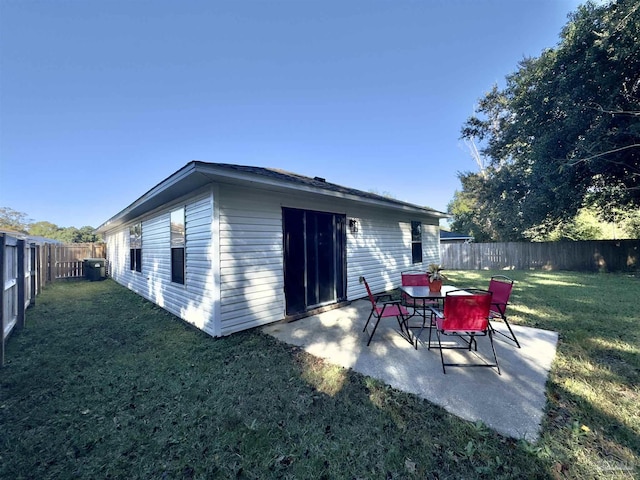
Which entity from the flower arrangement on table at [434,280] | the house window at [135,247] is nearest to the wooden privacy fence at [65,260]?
the house window at [135,247]

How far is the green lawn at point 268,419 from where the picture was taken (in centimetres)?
175

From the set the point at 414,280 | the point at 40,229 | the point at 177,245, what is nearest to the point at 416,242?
the point at 414,280

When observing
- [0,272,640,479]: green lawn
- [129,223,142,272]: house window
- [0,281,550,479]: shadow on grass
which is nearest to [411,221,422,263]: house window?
[0,272,640,479]: green lawn

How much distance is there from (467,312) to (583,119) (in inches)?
443

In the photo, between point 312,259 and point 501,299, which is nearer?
point 501,299

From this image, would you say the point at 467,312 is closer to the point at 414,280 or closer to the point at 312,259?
the point at 414,280

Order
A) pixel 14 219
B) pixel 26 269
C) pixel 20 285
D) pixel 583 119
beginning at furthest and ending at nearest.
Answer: pixel 14 219 < pixel 583 119 < pixel 26 269 < pixel 20 285

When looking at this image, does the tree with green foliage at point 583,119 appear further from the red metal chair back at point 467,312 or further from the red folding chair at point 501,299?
the red metal chair back at point 467,312

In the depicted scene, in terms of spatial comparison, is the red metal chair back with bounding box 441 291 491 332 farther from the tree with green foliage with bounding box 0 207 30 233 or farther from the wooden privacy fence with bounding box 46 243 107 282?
the tree with green foliage with bounding box 0 207 30 233

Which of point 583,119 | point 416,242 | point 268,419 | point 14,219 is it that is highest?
point 583,119

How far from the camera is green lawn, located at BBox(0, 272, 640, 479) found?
5.75 feet

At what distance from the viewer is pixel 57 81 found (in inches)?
366

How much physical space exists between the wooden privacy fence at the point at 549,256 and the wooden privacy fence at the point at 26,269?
63.7ft

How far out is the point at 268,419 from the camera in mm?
2262
